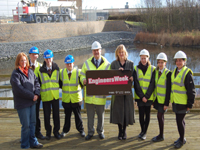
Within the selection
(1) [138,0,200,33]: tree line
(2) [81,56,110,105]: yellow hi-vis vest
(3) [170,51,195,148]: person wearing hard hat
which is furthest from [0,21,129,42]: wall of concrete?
(3) [170,51,195,148]: person wearing hard hat

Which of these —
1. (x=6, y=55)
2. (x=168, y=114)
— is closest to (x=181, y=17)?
(x=6, y=55)

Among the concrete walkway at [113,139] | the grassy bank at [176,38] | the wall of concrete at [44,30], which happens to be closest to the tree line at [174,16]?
the grassy bank at [176,38]

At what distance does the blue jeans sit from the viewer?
398cm

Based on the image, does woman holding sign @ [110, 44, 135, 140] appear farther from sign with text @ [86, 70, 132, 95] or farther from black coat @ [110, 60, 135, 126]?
sign with text @ [86, 70, 132, 95]

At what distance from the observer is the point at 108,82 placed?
4.30m

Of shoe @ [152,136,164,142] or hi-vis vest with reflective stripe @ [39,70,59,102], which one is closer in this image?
shoe @ [152,136,164,142]

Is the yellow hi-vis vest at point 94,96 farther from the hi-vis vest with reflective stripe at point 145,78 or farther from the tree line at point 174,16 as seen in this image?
the tree line at point 174,16

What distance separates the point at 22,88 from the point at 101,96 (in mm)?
1507

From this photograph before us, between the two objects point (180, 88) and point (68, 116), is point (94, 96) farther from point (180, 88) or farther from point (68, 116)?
point (180, 88)

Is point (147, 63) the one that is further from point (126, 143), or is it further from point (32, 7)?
point (32, 7)

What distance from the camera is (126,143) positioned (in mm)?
4277

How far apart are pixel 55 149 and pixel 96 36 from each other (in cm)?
3710

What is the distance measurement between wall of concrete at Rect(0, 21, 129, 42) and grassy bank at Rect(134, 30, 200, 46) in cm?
1265

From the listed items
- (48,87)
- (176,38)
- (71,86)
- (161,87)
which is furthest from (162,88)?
(176,38)
